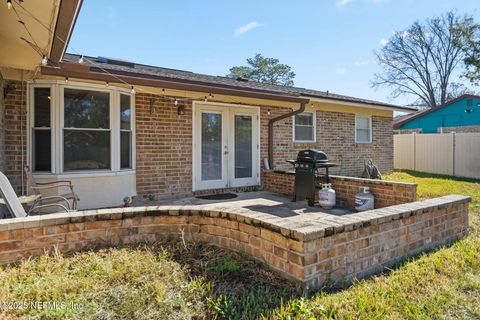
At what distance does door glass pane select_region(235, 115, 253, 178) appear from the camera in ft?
27.5

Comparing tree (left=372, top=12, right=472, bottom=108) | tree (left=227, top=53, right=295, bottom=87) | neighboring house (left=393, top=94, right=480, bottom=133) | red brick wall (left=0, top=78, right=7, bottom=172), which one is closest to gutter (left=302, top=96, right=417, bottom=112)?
red brick wall (left=0, top=78, right=7, bottom=172)

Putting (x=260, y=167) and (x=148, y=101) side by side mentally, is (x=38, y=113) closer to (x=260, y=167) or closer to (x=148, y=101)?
(x=148, y=101)

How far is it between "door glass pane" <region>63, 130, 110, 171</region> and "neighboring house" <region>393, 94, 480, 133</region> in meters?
18.9

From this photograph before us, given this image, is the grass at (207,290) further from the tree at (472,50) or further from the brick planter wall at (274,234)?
the tree at (472,50)

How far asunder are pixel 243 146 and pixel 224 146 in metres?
0.64

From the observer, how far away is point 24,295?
230 cm

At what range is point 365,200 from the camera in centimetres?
588

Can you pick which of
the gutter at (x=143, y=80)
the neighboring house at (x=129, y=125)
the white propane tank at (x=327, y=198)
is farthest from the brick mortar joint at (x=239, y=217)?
the gutter at (x=143, y=80)

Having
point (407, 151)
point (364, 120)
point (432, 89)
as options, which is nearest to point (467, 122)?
point (407, 151)

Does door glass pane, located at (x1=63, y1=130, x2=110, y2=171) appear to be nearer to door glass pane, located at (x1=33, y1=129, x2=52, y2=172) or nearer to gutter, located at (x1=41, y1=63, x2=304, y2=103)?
door glass pane, located at (x1=33, y1=129, x2=52, y2=172)

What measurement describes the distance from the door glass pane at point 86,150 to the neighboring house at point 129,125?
2 centimetres

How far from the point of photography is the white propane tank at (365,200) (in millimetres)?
5848

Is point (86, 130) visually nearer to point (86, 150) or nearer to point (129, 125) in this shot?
point (86, 150)

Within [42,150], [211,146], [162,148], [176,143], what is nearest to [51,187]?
[42,150]
